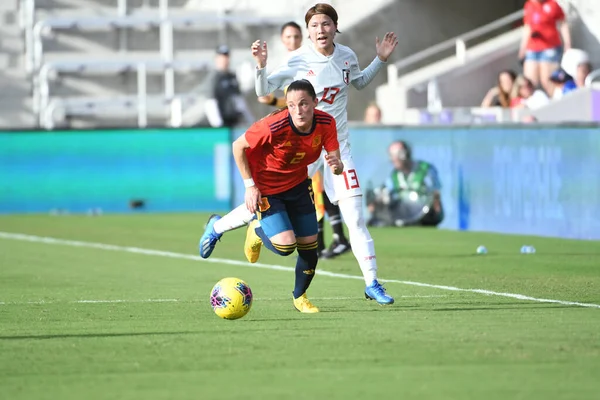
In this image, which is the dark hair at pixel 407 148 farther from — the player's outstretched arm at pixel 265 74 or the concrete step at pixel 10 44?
the concrete step at pixel 10 44

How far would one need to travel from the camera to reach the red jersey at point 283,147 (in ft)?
33.3

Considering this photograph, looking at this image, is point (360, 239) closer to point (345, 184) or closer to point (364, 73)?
point (345, 184)

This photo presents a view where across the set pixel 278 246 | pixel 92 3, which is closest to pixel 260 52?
pixel 278 246

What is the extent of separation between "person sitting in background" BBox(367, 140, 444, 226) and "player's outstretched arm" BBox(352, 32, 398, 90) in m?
8.84

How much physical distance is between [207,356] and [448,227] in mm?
12900

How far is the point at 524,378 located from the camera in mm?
7301

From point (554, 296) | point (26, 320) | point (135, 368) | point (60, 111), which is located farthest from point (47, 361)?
point (60, 111)

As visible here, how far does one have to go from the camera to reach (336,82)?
1187 cm

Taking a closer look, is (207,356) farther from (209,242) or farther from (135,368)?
(209,242)

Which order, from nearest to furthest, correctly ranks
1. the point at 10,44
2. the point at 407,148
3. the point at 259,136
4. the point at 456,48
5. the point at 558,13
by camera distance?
1. the point at 259,136
2. the point at 407,148
3. the point at 558,13
4. the point at 456,48
5. the point at 10,44

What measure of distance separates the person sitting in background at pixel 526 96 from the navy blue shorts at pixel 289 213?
13002 mm

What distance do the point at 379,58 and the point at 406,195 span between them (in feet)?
31.4

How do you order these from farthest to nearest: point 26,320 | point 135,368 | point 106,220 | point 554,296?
point 106,220 → point 554,296 → point 26,320 → point 135,368

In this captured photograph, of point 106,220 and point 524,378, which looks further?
point 106,220
